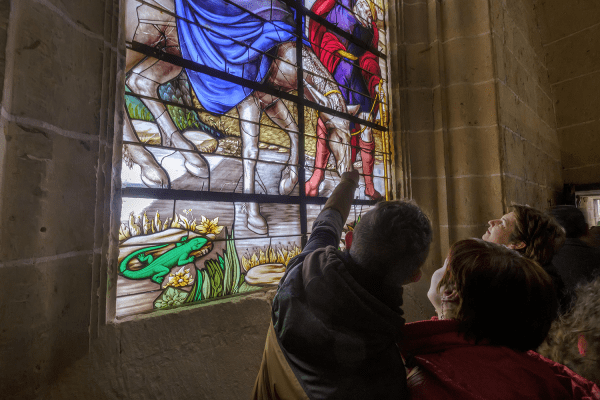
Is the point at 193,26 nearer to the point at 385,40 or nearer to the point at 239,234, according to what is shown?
the point at 239,234

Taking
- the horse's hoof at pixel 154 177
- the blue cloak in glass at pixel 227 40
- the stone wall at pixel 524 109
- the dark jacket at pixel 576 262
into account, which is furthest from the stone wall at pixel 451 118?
the horse's hoof at pixel 154 177

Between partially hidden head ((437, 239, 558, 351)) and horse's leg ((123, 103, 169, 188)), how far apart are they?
51.8 inches

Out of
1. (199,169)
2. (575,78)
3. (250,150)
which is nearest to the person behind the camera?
(199,169)

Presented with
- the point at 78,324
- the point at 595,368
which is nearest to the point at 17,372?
the point at 78,324

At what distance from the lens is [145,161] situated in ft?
4.70

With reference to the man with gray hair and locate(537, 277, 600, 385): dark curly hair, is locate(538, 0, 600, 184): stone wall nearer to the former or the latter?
locate(537, 277, 600, 385): dark curly hair

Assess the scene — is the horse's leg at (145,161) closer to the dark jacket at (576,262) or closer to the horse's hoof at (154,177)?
the horse's hoof at (154,177)

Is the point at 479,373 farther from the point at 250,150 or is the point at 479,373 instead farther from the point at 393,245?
the point at 250,150

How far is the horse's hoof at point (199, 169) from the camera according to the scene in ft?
5.15

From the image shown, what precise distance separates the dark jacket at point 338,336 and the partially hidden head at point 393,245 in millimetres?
46

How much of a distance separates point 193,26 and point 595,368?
210cm

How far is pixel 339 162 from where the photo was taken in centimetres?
239

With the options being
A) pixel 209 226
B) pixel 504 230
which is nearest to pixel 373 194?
Result: pixel 504 230

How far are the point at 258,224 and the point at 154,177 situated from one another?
636 millimetres
